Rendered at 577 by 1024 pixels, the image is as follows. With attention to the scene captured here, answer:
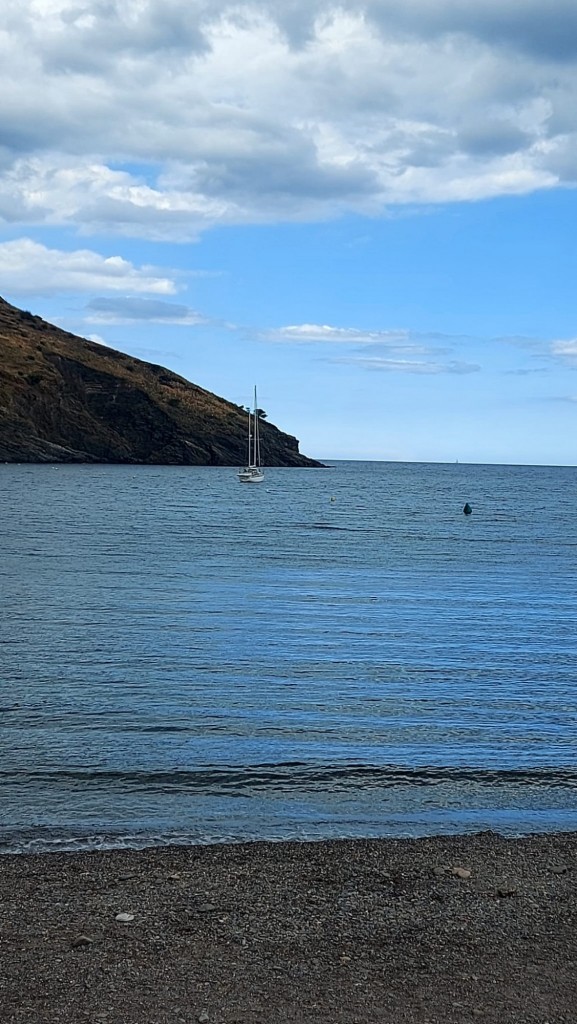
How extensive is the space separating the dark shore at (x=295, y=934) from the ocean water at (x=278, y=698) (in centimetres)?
133

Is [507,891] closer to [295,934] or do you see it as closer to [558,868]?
[558,868]

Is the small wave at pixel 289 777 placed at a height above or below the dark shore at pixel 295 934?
below

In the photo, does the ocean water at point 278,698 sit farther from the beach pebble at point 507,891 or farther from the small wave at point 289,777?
the beach pebble at point 507,891

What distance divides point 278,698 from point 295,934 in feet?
36.9

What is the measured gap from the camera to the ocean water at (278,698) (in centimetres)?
1356

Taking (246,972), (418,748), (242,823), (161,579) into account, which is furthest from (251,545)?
(246,972)

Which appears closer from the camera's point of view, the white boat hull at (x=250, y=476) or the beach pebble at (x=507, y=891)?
the beach pebble at (x=507, y=891)

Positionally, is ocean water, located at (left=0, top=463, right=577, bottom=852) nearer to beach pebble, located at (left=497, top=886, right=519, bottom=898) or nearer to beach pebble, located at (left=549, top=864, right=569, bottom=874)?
beach pebble, located at (left=549, top=864, right=569, bottom=874)

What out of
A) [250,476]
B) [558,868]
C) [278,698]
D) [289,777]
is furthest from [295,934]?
[250,476]

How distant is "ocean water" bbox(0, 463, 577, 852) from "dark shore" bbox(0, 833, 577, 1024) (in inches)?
52.4

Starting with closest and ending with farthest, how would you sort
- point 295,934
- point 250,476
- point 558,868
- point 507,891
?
point 295,934, point 507,891, point 558,868, point 250,476

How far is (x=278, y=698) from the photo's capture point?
20.3 metres

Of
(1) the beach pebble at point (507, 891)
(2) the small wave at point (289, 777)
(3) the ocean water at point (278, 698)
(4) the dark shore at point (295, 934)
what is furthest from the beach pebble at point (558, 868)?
(2) the small wave at point (289, 777)

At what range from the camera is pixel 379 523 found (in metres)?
86.6
